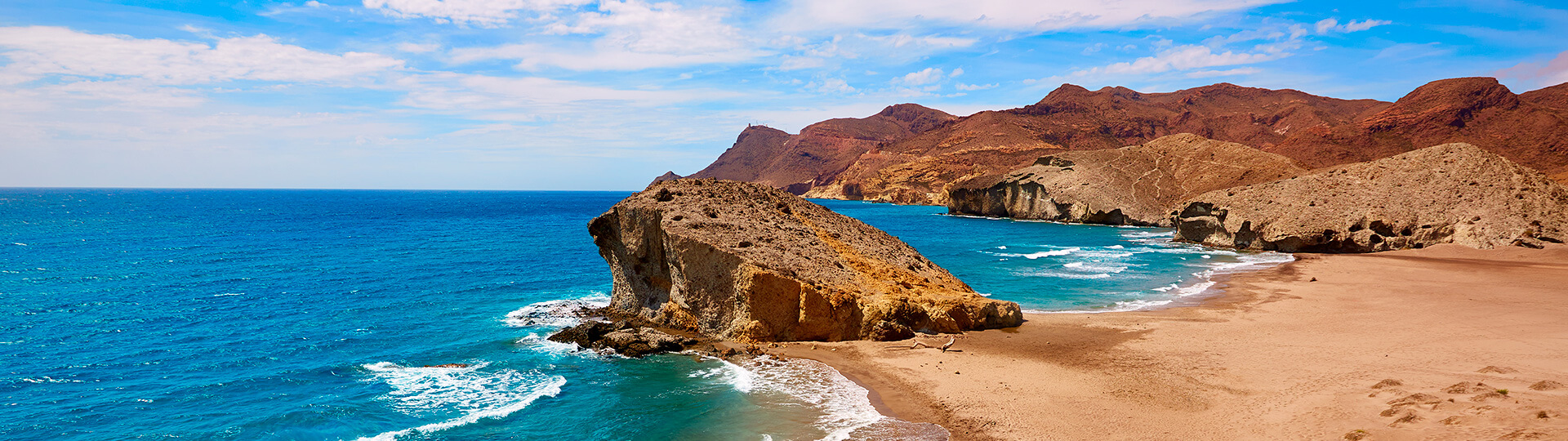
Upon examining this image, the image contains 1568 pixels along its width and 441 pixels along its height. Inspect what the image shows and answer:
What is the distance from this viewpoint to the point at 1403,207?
4600 cm

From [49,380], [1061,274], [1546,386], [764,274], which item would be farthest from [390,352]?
[1061,274]

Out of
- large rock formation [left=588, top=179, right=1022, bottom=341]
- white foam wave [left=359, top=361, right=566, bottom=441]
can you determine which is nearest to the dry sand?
large rock formation [left=588, top=179, right=1022, bottom=341]

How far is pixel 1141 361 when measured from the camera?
17.4 metres

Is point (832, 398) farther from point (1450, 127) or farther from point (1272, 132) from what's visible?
point (1272, 132)

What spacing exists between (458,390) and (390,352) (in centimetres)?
512

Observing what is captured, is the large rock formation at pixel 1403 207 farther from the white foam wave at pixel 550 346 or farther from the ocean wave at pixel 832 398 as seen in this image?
the white foam wave at pixel 550 346

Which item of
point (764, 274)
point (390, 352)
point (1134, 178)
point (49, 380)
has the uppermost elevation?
Answer: point (1134, 178)

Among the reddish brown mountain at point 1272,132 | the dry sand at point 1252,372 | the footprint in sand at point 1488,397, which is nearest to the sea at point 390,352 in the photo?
the dry sand at point 1252,372

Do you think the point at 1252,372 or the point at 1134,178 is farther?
the point at 1134,178

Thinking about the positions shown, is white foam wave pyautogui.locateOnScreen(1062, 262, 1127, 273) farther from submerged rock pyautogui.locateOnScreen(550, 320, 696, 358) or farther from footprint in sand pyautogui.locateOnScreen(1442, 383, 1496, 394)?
submerged rock pyautogui.locateOnScreen(550, 320, 696, 358)

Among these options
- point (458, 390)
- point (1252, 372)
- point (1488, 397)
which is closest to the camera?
point (1488, 397)

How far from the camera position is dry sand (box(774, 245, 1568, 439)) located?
41.7 feet

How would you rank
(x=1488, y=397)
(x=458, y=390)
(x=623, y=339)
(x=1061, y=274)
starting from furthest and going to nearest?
(x=1061, y=274)
(x=623, y=339)
(x=458, y=390)
(x=1488, y=397)

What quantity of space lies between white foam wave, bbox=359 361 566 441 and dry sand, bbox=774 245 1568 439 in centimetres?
683
